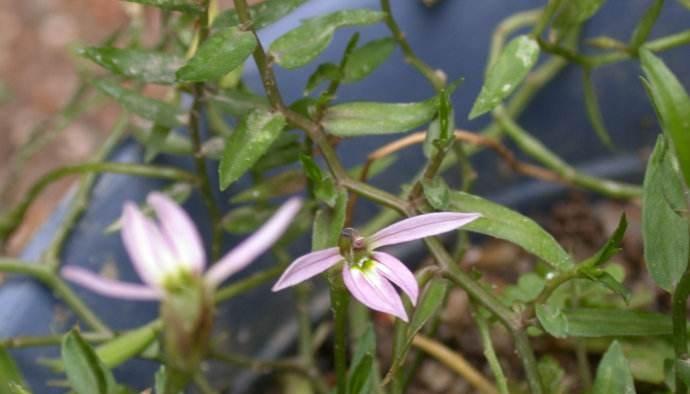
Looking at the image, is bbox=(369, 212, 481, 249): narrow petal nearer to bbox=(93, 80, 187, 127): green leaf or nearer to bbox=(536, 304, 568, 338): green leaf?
bbox=(536, 304, 568, 338): green leaf

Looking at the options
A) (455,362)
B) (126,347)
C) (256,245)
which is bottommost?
(455,362)

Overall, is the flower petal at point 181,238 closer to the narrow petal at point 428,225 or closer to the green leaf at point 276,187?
the narrow petal at point 428,225

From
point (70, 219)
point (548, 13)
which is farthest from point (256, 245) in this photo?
point (70, 219)

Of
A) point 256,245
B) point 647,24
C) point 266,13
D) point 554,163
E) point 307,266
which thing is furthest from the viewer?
point 554,163

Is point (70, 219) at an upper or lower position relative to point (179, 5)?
lower

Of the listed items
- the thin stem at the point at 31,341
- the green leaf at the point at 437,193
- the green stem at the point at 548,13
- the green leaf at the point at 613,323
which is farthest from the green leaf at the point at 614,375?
the thin stem at the point at 31,341

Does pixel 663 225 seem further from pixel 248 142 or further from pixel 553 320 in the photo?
pixel 248 142
